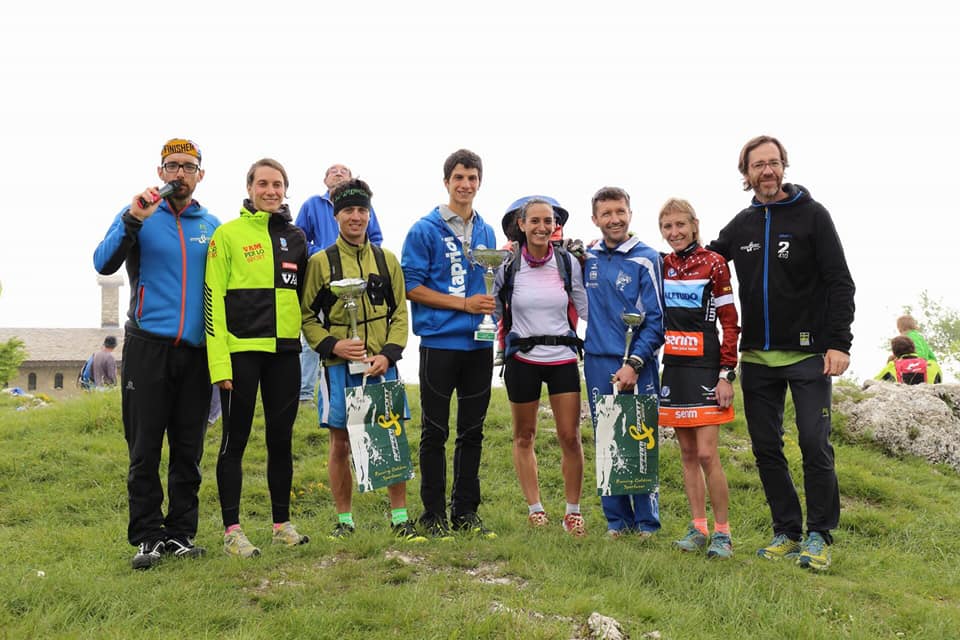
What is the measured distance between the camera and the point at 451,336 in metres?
5.45

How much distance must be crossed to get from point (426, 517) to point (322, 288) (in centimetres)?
181

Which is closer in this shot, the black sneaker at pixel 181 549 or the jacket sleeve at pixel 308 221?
the black sneaker at pixel 181 549

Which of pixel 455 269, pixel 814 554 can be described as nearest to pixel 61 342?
pixel 455 269

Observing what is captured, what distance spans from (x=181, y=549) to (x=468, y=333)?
2.43 meters

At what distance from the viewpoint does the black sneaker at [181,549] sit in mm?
5090

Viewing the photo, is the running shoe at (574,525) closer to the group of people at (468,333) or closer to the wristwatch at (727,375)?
the group of people at (468,333)

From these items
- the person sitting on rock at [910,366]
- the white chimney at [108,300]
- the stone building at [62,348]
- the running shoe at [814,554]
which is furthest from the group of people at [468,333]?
Answer: the white chimney at [108,300]

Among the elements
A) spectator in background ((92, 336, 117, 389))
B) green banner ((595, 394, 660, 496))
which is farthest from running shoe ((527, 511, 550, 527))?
spectator in background ((92, 336, 117, 389))

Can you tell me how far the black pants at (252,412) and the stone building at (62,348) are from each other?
1280 inches

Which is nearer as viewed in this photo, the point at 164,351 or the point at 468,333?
the point at 164,351

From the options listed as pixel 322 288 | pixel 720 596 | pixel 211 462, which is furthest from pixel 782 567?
pixel 211 462

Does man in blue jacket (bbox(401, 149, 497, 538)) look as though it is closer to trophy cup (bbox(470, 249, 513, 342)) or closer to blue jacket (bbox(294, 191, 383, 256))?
trophy cup (bbox(470, 249, 513, 342))

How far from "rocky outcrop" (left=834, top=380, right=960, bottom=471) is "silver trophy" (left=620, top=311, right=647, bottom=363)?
5.50 metres

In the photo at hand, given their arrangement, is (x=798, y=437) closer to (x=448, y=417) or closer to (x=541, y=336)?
(x=541, y=336)
